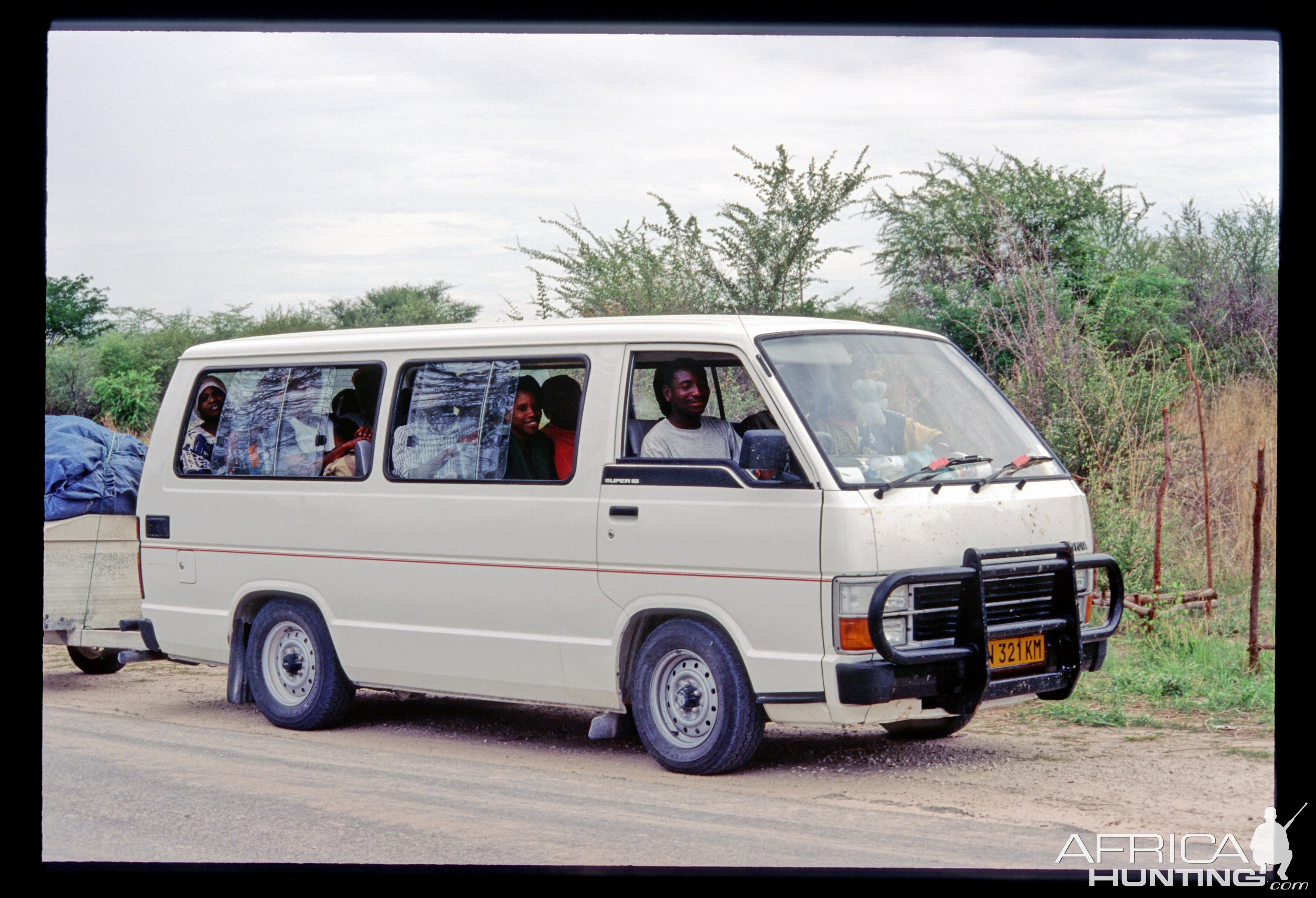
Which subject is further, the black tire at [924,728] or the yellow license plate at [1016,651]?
the black tire at [924,728]

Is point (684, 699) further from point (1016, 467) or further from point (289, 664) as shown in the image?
point (289, 664)

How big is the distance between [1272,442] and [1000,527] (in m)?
7.60

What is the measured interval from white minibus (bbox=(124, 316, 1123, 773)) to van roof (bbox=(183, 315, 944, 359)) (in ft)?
0.06

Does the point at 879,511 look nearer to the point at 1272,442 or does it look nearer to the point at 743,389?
the point at 743,389

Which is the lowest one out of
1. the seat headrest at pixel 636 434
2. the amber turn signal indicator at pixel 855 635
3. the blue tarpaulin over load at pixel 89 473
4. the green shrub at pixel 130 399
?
the amber turn signal indicator at pixel 855 635

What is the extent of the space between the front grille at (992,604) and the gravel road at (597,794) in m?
0.76

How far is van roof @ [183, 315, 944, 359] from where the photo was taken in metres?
7.36

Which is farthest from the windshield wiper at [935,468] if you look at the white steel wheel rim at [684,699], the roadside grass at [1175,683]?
the roadside grass at [1175,683]

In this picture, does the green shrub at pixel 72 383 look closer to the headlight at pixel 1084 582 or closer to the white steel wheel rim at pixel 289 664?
the white steel wheel rim at pixel 289 664

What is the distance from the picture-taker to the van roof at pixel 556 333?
290 inches

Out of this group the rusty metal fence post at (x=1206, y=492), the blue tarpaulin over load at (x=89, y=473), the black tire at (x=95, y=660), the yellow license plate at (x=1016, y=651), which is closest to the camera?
the yellow license plate at (x=1016, y=651)

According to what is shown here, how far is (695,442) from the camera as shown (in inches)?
304

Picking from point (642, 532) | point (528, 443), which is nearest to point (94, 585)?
point (528, 443)

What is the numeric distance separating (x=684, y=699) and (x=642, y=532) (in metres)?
0.83
